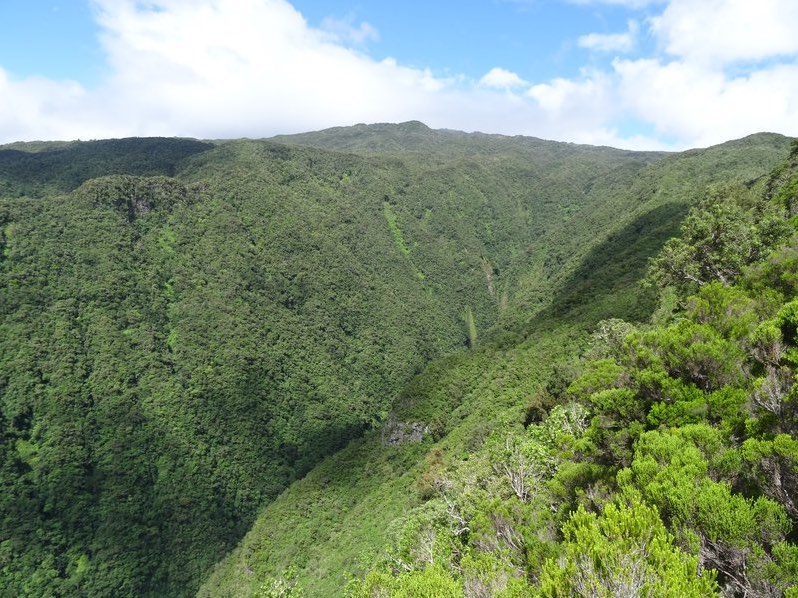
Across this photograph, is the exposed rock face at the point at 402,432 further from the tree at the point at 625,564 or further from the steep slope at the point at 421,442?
the tree at the point at 625,564

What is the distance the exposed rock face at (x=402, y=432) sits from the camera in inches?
4013

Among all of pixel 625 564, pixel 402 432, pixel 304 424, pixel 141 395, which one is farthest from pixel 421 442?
pixel 141 395

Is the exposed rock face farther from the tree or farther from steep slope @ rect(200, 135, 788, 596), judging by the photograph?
the tree

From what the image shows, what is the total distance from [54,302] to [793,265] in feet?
607

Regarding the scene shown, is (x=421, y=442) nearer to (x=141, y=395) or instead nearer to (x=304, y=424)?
(x=304, y=424)

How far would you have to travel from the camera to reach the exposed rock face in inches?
4013

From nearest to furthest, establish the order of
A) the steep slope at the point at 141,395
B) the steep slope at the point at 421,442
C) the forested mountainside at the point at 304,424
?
the forested mountainside at the point at 304,424 → the steep slope at the point at 421,442 → the steep slope at the point at 141,395

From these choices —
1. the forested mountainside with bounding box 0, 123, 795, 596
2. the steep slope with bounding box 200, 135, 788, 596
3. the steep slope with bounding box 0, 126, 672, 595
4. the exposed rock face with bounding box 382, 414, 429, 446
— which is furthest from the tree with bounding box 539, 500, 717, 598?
the steep slope with bounding box 0, 126, 672, 595

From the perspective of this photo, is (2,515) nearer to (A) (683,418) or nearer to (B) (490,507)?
(B) (490,507)

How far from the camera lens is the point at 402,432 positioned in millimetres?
106438

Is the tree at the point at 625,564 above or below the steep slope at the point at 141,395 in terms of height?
above

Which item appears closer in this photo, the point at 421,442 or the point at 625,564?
the point at 625,564

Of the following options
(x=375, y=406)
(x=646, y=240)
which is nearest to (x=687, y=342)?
(x=646, y=240)

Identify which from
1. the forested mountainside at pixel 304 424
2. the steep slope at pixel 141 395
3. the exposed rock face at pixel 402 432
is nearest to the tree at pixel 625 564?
the forested mountainside at pixel 304 424
